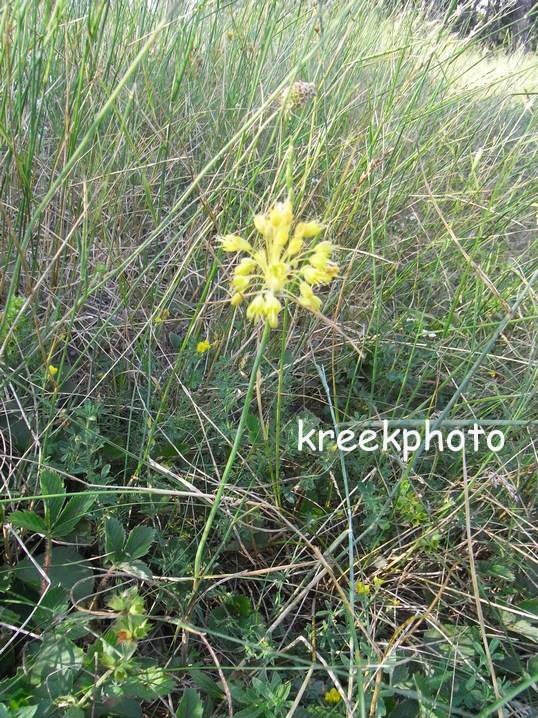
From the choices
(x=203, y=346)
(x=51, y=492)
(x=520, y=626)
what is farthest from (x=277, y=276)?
(x=520, y=626)

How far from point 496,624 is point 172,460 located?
2.12ft

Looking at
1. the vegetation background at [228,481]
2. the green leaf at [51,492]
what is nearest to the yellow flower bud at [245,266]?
the vegetation background at [228,481]

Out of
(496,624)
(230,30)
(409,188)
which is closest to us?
(496,624)

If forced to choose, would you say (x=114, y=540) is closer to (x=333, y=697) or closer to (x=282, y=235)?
(x=333, y=697)

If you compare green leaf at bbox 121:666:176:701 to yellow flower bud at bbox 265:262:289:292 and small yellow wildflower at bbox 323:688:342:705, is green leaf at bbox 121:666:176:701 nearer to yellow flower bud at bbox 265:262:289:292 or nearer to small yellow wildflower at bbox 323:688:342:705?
small yellow wildflower at bbox 323:688:342:705

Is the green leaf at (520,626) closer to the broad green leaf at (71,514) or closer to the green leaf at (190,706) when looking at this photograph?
the green leaf at (190,706)

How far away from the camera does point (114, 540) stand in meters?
0.87

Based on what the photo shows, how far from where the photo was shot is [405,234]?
168 centimetres

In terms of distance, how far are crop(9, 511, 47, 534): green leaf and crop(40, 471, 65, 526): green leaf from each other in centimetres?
1

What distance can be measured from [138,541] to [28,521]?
0.16 m

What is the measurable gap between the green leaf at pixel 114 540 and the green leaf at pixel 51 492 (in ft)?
0.26

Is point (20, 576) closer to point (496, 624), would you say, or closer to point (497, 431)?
point (496, 624)

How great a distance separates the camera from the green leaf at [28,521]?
84cm

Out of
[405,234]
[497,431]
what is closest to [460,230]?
[405,234]
